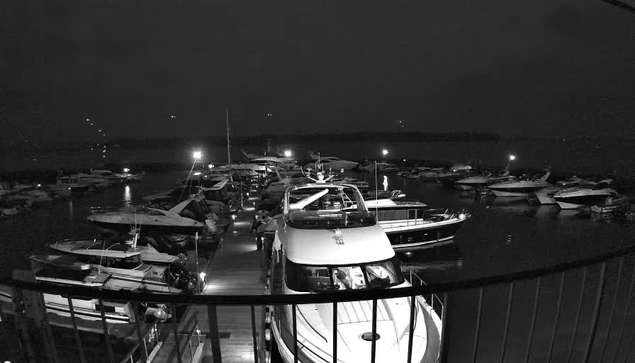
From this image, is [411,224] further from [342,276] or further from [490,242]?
[342,276]

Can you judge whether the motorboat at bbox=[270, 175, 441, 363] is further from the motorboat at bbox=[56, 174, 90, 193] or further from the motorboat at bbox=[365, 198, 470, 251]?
the motorboat at bbox=[56, 174, 90, 193]

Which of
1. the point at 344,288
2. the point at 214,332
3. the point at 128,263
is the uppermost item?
the point at 214,332

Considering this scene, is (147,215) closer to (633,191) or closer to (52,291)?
(52,291)

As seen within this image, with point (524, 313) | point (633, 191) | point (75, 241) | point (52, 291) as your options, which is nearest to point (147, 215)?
point (75, 241)

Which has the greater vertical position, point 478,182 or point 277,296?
point 277,296

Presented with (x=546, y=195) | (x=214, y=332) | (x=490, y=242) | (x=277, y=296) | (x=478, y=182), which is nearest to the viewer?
(x=277, y=296)

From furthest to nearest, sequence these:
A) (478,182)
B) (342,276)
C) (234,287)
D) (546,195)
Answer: (478,182) < (546,195) < (234,287) < (342,276)

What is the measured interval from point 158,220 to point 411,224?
1293 centimetres

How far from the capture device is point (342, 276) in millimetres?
5988

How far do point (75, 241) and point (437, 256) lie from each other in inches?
653

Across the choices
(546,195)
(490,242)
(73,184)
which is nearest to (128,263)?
(490,242)

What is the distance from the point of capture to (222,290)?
9594mm

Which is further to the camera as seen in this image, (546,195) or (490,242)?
(546,195)

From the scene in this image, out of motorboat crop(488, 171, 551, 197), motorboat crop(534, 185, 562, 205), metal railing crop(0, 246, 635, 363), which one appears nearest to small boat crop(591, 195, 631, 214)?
motorboat crop(534, 185, 562, 205)
